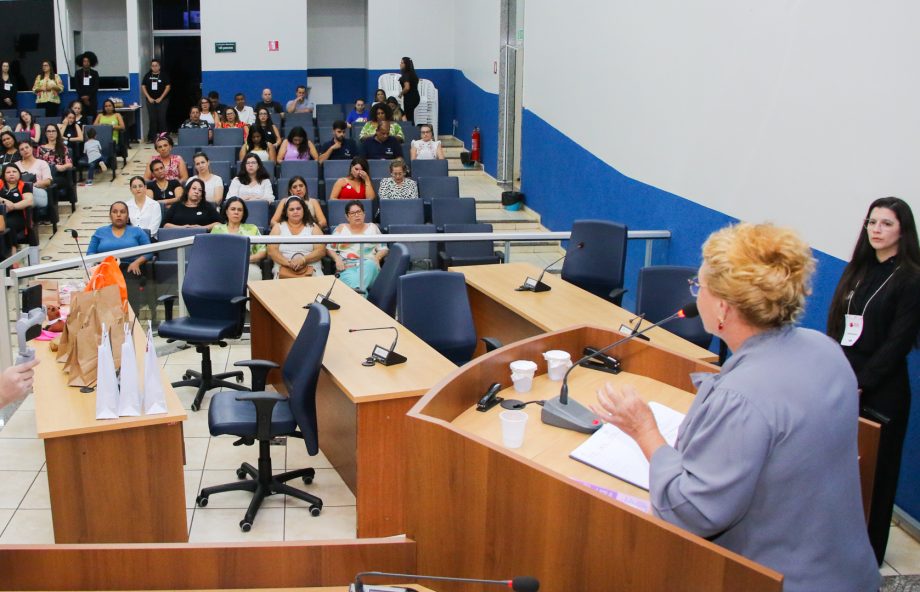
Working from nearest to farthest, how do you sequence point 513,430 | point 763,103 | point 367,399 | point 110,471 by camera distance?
point 513,430
point 110,471
point 367,399
point 763,103

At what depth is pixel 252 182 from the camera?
9.07 m

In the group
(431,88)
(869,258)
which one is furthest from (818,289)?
(431,88)

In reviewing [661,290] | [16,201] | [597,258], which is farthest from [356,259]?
[16,201]

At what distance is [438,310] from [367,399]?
1312mm

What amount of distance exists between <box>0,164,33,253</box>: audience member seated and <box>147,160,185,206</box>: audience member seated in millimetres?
1314

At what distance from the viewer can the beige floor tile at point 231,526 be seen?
433cm

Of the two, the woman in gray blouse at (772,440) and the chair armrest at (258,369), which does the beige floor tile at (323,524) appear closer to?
the chair armrest at (258,369)

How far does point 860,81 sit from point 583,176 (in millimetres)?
4307

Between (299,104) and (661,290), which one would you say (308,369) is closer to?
(661,290)

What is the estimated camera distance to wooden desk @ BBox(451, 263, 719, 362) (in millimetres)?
5195

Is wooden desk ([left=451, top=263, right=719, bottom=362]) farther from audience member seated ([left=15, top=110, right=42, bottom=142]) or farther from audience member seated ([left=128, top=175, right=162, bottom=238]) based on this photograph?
audience member seated ([left=15, top=110, right=42, bottom=142])

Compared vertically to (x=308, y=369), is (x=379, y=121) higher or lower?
higher

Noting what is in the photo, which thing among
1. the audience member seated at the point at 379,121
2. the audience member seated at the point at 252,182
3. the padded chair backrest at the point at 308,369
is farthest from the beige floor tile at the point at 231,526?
the audience member seated at the point at 379,121

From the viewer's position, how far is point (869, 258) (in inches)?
154
